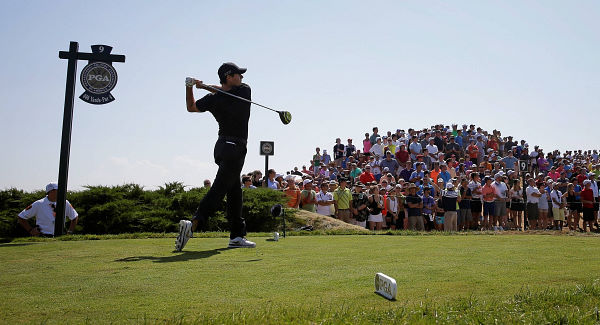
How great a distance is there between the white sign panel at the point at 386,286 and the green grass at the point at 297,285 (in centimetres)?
6

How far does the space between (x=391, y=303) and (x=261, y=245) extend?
13.2 ft

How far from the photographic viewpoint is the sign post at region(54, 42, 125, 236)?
32.9 ft

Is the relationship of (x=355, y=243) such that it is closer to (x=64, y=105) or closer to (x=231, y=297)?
(x=231, y=297)

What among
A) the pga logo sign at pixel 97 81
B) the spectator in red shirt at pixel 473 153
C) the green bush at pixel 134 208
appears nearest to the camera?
the pga logo sign at pixel 97 81

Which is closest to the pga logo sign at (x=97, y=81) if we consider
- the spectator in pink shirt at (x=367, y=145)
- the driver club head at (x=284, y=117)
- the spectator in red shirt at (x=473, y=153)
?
the driver club head at (x=284, y=117)

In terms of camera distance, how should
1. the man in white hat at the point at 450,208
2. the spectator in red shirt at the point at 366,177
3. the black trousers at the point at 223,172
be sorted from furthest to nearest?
the spectator in red shirt at the point at 366,177, the man in white hat at the point at 450,208, the black trousers at the point at 223,172

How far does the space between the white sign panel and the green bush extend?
869 centimetres

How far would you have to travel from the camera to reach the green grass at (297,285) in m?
3.31

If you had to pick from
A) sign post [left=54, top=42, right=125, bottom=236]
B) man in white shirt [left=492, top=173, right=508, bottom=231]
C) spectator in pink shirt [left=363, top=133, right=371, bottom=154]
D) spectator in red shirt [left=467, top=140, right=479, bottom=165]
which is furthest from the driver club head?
spectator in red shirt [left=467, top=140, right=479, bottom=165]

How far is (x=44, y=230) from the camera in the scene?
10375 millimetres

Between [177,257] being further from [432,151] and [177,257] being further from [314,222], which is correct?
[432,151]

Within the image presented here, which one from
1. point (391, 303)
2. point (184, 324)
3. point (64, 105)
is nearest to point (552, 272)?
point (391, 303)

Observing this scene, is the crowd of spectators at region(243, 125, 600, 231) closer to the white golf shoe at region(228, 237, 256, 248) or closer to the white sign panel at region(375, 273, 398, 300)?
the white golf shoe at region(228, 237, 256, 248)

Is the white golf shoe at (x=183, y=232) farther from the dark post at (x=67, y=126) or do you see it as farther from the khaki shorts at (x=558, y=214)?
the khaki shorts at (x=558, y=214)
